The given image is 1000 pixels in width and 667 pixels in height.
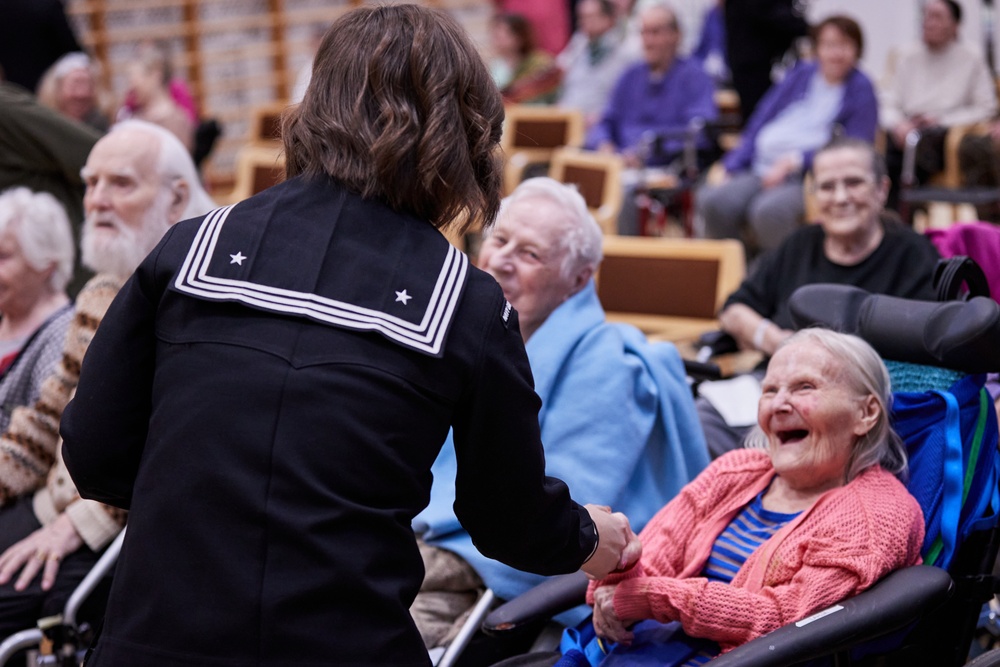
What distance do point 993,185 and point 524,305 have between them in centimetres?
400

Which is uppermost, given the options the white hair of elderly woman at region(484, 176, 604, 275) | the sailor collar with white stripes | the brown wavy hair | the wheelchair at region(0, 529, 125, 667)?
the brown wavy hair

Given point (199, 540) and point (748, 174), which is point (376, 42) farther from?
point (748, 174)

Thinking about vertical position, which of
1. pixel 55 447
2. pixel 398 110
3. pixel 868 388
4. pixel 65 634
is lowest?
pixel 65 634

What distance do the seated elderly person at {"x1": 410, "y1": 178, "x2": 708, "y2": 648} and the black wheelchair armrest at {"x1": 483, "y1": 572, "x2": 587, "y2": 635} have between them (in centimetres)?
14

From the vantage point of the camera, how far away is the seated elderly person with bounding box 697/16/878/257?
17.8 feet

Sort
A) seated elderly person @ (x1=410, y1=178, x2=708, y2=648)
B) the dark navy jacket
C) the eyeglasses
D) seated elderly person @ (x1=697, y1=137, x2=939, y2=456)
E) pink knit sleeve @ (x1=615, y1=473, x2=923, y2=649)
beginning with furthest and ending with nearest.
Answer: the eyeglasses < seated elderly person @ (x1=697, y1=137, x2=939, y2=456) < seated elderly person @ (x1=410, y1=178, x2=708, y2=648) < pink knit sleeve @ (x1=615, y1=473, x2=923, y2=649) < the dark navy jacket

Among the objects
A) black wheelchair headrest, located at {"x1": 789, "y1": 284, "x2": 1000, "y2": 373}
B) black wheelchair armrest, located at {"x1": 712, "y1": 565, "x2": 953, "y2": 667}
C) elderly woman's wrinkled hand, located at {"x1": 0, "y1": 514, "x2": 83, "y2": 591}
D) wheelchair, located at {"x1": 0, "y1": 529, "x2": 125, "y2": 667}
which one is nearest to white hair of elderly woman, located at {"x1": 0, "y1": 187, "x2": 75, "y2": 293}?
elderly woman's wrinkled hand, located at {"x1": 0, "y1": 514, "x2": 83, "y2": 591}

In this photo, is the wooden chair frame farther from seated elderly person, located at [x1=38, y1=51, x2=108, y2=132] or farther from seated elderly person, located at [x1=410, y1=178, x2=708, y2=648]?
seated elderly person, located at [x1=410, y1=178, x2=708, y2=648]

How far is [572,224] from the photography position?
8.36ft

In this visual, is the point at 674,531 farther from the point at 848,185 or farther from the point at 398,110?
the point at 848,185

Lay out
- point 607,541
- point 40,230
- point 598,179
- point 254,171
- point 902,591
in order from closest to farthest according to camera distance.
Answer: point 607,541
point 902,591
point 40,230
point 598,179
point 254,171

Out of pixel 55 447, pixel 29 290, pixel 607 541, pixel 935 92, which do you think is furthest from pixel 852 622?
pixel 935 92

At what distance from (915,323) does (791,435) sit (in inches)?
12.6

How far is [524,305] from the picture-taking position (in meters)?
2.55
